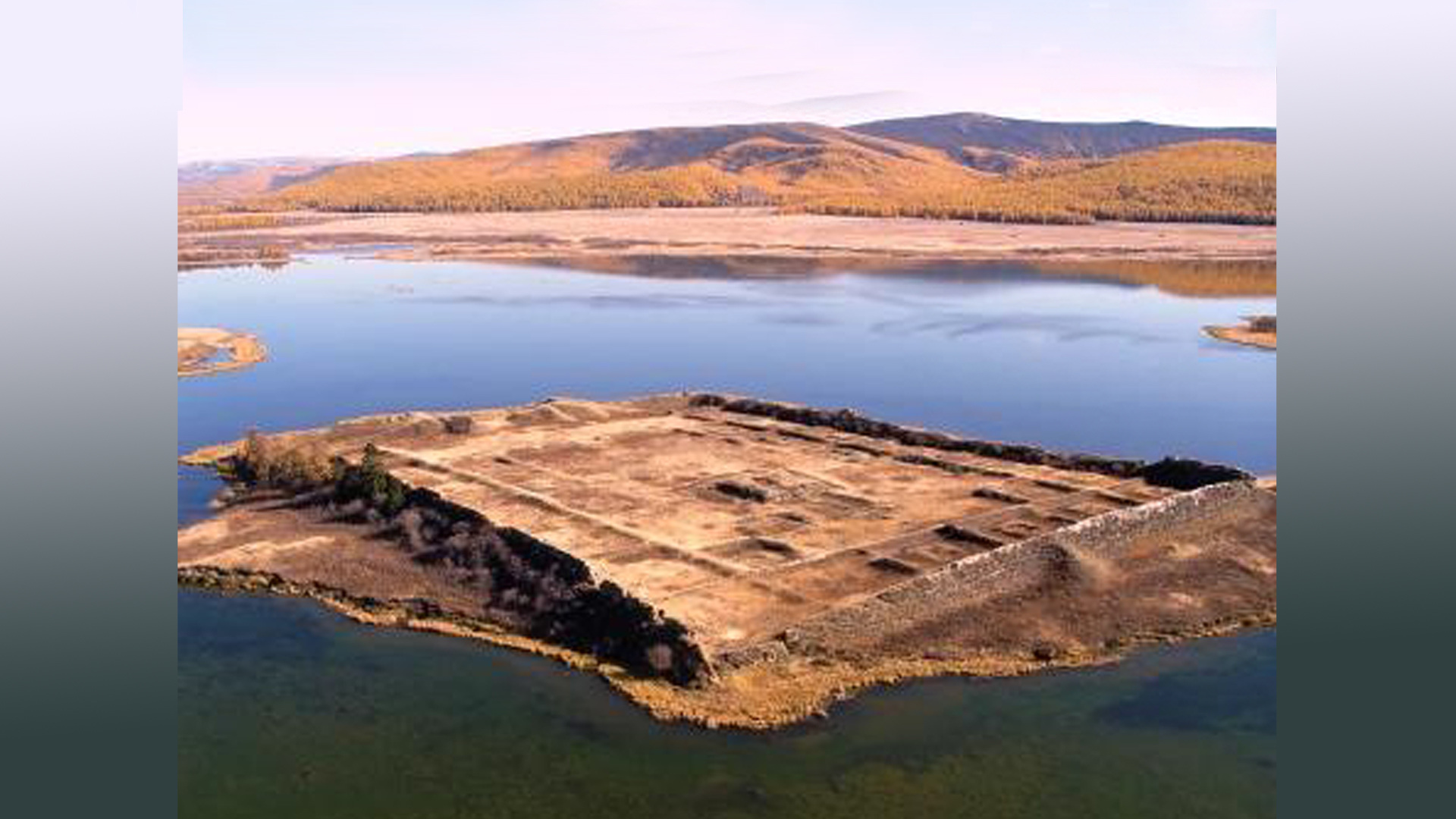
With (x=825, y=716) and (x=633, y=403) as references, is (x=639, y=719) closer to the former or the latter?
(x=825, y=716)

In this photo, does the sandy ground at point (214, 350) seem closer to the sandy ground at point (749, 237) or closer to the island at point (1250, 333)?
the sandy ground at point (749, 237)

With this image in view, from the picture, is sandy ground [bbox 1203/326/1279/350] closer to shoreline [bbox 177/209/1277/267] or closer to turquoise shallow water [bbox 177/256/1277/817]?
turquoise shallow water [bbox 177/256/1277/817]

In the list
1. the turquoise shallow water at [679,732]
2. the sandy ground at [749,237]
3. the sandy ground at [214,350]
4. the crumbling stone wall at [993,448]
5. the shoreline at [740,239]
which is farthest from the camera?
the sandy ground at [749,237]

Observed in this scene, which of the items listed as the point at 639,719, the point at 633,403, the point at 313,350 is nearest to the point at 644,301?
the point at 313,350

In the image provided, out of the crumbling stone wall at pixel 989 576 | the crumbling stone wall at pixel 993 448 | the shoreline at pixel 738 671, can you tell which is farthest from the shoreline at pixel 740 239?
the shoreline at pixel 738 671

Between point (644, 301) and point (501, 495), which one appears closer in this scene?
point (501, 495)

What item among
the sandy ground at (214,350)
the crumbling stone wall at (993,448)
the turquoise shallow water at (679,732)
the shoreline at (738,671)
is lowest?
the turquoise shallow water at (679,732)
